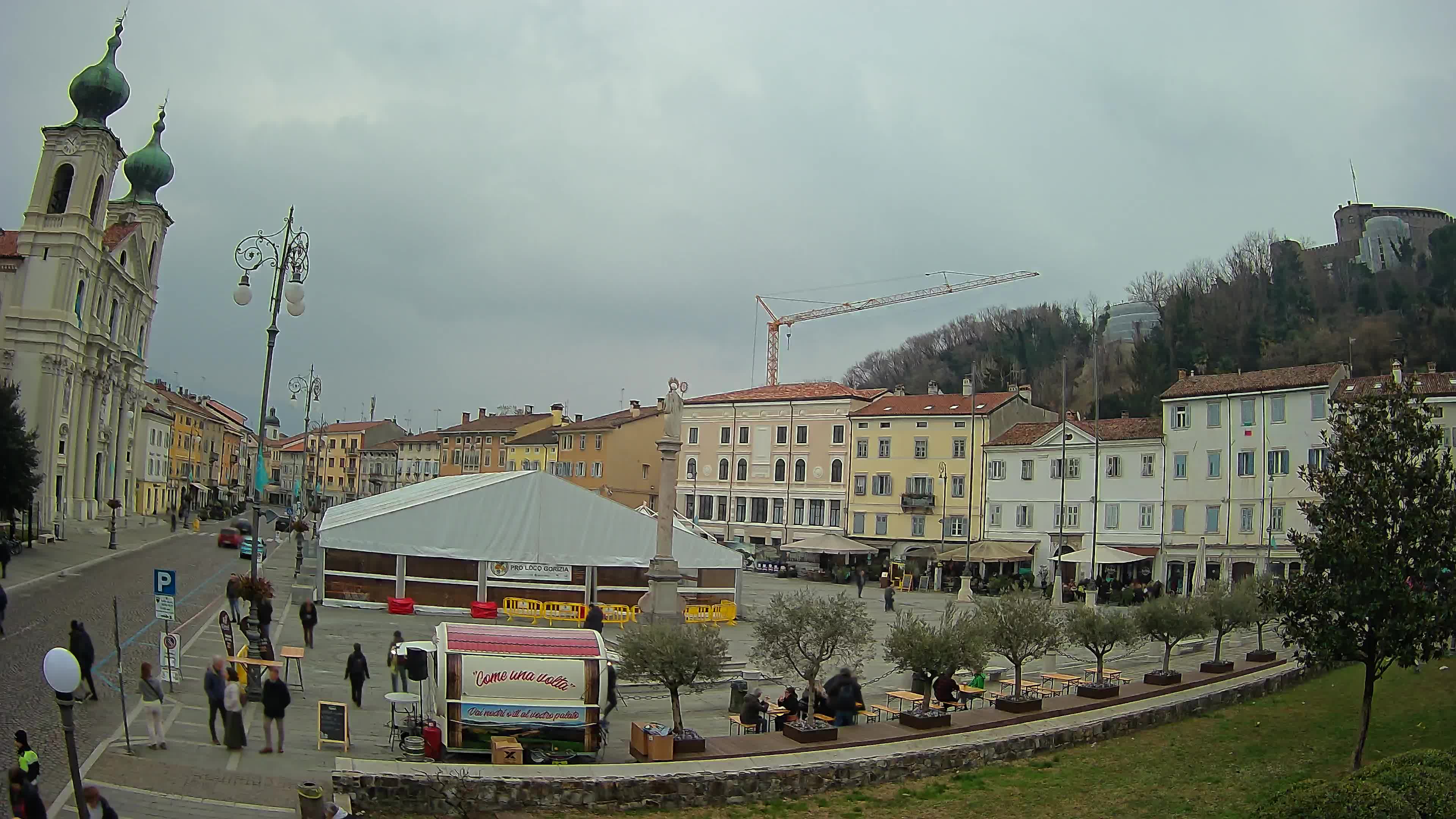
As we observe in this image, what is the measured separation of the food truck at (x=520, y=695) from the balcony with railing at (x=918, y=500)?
48.8 m

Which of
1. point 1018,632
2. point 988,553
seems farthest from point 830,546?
point 1018,632

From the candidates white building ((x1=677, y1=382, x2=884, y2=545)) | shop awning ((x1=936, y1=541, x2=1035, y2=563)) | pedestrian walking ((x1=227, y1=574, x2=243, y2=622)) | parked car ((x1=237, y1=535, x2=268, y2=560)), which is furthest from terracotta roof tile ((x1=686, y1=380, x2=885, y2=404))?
pedestrian walking ((x1=227, y1=574, x2=243, y2=622))

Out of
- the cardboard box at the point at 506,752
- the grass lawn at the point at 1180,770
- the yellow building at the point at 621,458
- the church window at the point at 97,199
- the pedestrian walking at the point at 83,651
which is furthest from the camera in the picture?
the yellow building at the point at 621,458

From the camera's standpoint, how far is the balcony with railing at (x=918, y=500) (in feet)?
205

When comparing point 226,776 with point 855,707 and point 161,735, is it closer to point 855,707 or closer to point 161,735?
point 161,735

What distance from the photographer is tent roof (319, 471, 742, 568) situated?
110ft

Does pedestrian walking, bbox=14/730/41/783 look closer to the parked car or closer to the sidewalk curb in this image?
the sidewalk curb

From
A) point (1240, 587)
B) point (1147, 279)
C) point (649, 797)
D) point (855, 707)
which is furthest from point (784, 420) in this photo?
point (1147, 279)

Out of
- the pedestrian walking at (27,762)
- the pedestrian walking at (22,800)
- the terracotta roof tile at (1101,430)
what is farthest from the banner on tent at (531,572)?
the terracotta roof tile at (1101,430)

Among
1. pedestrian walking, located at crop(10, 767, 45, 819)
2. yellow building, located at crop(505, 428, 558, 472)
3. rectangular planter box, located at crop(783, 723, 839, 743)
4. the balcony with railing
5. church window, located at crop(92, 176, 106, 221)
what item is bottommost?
rectangular planter box, located at crop(783, 723, 839, 743)

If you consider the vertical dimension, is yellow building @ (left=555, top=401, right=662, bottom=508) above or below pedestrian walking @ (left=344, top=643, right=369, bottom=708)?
above

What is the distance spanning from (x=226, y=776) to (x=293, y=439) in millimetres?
155120

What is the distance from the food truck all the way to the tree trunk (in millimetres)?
10641

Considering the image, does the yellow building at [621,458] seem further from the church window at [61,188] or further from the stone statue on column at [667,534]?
the stone statue on column at [667,534]
